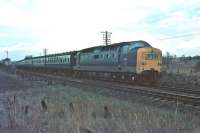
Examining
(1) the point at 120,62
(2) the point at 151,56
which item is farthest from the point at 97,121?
(1) the point at 120,62

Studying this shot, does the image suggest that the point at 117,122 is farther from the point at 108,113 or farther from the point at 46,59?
the point at 46,59

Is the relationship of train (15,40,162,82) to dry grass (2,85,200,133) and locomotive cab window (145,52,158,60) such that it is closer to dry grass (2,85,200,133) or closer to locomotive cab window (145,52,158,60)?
locomotive cab window (145,52,158,60)

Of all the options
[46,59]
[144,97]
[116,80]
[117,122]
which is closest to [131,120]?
[117,122]

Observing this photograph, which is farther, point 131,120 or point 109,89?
point 109,89

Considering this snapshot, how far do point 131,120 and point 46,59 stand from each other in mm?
52285

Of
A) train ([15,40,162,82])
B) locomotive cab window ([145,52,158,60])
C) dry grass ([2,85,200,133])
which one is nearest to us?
dry grass ([2,85,200,133])

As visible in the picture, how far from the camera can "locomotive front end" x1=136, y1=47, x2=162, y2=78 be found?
1136 inches

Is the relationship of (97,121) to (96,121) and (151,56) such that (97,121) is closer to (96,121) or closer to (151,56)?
(96,121)

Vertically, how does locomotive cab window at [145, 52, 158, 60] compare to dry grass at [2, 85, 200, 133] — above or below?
above

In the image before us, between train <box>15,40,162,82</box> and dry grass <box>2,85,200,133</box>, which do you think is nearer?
dry grass <box>2,85,200,133</box>

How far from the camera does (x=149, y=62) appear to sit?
2942cm

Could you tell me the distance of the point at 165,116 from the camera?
12.0 meters

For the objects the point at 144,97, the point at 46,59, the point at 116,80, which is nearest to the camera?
the point at 144,97

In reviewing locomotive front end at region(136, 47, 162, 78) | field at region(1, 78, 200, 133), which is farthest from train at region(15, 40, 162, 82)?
field at region(1, 78, 200, 133)
